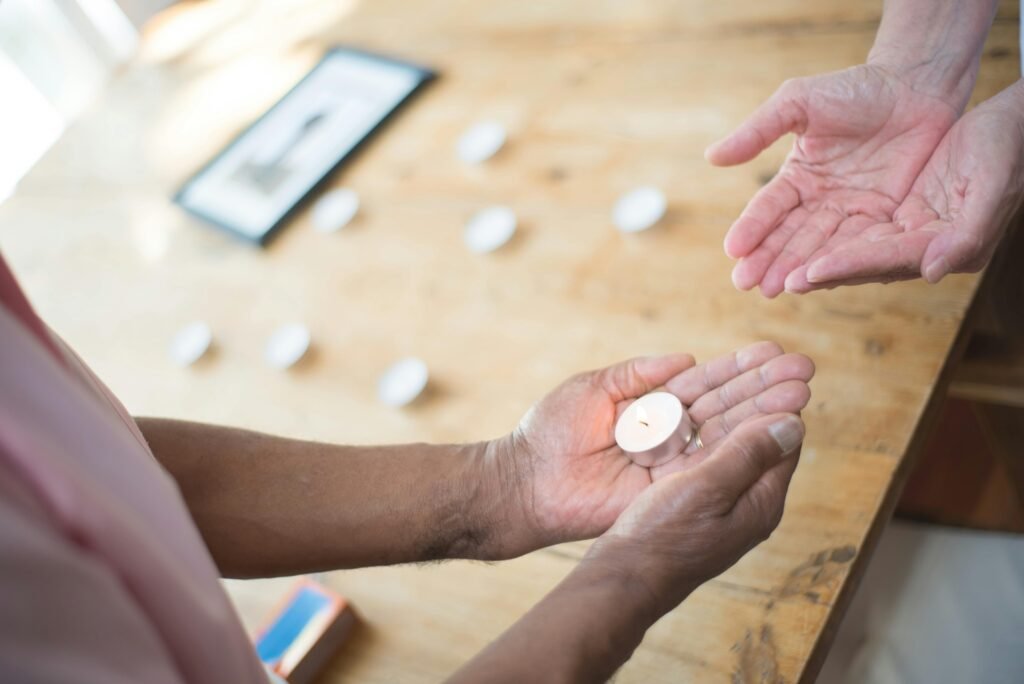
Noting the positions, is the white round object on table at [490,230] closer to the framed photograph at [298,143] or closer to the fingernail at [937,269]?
Answer: the framed photograph at [298,143]

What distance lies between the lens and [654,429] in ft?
2.93

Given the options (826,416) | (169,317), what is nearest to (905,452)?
(826,416)

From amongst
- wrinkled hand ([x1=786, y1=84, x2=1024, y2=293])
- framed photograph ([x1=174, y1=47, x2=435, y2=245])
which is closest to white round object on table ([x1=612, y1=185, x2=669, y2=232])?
wrinkled hand ([x1=786, y1=84, x2=1024, y2=293])

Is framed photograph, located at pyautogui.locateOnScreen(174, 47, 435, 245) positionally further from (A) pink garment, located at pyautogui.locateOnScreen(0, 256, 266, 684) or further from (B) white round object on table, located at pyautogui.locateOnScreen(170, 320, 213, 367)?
(A) pink garment, located at pyautogui.locateOnScreen(0, 256, 266, 684)

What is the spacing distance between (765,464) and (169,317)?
110 centimetres

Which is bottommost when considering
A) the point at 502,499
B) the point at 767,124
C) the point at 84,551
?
the point at 502,499

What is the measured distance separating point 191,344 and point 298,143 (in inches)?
17.9

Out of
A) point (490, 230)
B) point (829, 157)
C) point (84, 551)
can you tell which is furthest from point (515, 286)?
point (84, 551)

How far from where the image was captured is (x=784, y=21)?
4.35 ft

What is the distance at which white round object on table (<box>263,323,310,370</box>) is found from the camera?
4.20 feet

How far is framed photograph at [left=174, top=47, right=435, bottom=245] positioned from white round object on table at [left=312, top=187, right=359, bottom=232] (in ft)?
0.17

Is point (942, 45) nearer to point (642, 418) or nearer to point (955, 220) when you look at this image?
point (955, 220)

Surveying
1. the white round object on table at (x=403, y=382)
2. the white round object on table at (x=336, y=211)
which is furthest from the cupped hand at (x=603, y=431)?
the white round object on table at (x=336, y=211)

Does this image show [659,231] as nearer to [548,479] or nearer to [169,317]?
[548,479]
